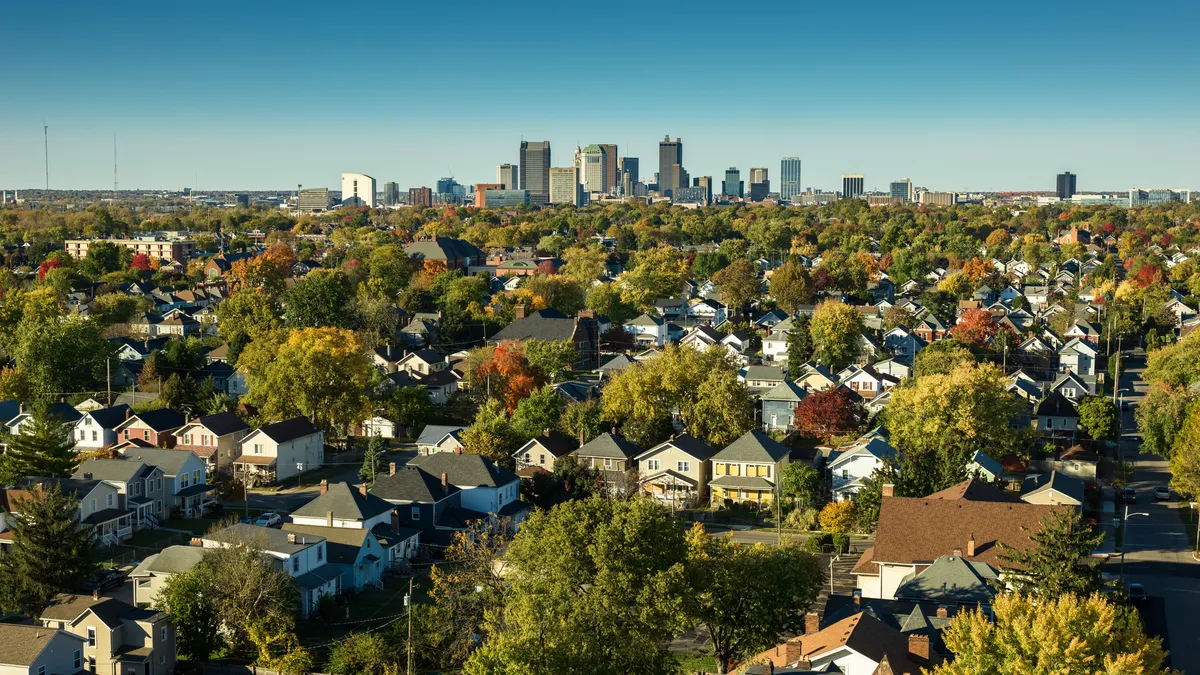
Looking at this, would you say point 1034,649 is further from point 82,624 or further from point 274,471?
point 274,471

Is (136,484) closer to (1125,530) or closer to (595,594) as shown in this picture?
(595,594)

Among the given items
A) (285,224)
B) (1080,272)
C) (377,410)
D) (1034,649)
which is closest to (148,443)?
(377,410)

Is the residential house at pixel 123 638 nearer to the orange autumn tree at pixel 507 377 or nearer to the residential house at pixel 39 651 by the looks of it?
the residential house at pixel 39 651

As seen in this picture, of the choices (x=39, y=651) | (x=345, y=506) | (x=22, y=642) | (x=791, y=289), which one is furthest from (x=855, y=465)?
(x=791, y=289)

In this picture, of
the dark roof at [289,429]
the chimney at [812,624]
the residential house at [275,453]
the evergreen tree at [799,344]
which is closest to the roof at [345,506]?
the residential house at [275,453]

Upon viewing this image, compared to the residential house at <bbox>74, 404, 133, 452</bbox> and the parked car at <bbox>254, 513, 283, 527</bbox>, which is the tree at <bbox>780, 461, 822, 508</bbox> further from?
the residential house at <bbox>74, 404, 133, 452</bbox>
